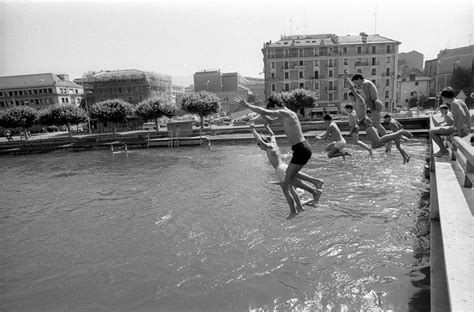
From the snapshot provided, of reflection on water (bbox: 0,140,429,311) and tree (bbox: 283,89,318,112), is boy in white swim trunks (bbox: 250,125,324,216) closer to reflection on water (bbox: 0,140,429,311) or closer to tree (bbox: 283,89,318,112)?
reflection on water (bbox: 0,140,429,311)

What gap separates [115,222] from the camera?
18359 millimetres

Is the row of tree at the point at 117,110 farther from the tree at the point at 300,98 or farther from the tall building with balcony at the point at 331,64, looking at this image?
the tall building with balcony at the point at 331,64

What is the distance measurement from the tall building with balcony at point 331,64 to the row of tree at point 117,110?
53.3ft

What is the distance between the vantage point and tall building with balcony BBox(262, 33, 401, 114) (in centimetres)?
7250

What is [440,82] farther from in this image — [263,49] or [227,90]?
[227,90]

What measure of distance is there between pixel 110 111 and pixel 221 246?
54472mm

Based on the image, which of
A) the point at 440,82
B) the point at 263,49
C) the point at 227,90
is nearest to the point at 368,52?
the point at 263,49

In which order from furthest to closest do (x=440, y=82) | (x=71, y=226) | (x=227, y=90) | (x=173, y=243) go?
(x=227, y=90) → (x=440, y=82) → (x=71, y=226) → (x=173, y=243)

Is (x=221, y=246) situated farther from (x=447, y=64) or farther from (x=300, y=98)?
(x=447, y=64)

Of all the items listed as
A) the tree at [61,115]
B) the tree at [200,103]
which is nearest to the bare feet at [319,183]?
the tree at [200,103]

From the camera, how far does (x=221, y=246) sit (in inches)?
557

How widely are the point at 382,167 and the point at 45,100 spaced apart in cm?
9377

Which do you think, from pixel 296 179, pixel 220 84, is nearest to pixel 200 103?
pixel 220 84

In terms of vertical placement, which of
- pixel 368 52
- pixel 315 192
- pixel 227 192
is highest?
pixel 368 52
